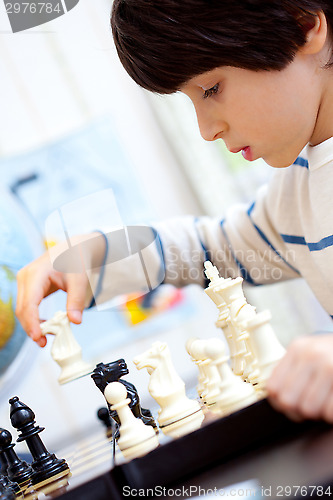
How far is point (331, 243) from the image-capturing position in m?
0.85

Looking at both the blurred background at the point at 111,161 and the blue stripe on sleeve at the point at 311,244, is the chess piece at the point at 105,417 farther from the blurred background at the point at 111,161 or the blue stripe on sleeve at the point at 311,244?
the blurred background at the point at 111,161

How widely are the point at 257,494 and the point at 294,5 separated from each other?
606 millimetres

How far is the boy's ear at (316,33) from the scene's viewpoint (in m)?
0.72

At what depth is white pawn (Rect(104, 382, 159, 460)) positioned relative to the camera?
1.72ft

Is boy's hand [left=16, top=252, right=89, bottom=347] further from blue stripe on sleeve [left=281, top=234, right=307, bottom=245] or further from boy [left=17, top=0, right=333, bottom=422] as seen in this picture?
blue stripe on sleeve [left=281, top=234, right=307, bottom=245]

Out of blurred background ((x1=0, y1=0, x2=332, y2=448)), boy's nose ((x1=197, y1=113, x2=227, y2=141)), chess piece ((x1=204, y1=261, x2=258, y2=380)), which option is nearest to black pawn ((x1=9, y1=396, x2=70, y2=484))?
chess piece ((x1=204, y1=261, x2=258, y2=380))

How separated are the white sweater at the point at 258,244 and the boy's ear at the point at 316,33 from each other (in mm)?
191

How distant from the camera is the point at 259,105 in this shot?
2.42 feet

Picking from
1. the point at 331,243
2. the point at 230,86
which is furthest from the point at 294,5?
the point at 331,243

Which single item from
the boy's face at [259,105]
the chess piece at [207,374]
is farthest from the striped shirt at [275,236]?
the chess piece at [207,374]

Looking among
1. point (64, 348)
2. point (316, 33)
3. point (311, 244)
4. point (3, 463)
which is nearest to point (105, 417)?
point (64, 348)

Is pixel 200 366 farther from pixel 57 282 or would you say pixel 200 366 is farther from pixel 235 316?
pixel 57 282

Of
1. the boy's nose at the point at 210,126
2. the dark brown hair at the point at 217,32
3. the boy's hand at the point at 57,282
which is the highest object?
the dark brown hair at the point at 217,32

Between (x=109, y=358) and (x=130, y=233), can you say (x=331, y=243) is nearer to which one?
(x=130, y=233)
